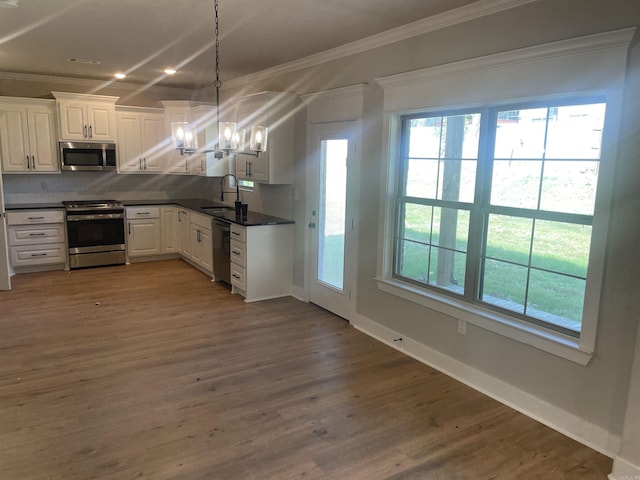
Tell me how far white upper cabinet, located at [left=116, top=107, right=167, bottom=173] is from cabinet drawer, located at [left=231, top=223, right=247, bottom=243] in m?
2.54

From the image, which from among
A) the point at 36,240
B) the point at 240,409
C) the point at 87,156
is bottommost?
the point at 240,409

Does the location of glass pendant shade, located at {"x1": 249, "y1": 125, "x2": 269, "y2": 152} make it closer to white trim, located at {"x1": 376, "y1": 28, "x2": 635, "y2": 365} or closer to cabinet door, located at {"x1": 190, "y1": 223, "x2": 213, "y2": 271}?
white trim, located at {"x1": 376, "y1": 28, "x2": 635, "y2": 365}

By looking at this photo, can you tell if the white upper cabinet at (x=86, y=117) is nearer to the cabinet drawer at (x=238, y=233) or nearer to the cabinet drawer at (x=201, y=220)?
the cabinet drawer at (x=201, y=220)

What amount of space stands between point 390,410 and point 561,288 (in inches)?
52.3

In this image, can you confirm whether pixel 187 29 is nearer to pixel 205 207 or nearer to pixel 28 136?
pixel 205 207

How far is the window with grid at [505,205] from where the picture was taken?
2.76 meters

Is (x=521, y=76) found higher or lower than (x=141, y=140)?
higher

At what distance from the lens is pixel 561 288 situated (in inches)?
113

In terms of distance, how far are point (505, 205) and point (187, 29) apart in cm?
290

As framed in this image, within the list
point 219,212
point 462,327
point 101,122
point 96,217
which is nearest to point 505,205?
point 462,327

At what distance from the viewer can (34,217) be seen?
20.4ft

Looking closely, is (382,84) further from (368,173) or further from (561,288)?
(561,288)

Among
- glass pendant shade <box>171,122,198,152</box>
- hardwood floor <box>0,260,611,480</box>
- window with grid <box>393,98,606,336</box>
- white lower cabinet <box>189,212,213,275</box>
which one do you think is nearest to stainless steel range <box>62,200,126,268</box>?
white lower cabinet <box>189,212,213,275</box>

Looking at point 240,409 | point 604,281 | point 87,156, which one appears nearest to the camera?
point 604,281
